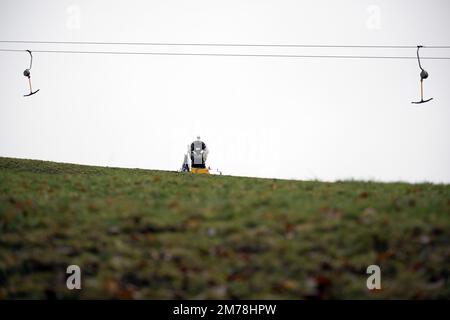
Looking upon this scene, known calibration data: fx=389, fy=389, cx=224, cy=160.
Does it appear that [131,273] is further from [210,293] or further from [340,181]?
[340,181]

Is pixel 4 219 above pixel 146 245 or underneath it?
above

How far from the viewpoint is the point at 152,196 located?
7.77 meters

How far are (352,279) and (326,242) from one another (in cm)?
66

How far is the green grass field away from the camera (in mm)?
4816

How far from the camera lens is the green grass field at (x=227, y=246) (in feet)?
15.8

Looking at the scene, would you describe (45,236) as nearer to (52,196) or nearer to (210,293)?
(52,196)

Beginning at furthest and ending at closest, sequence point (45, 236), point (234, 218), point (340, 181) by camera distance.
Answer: point (340, 181)
point (234, 218)
point (45, 236)

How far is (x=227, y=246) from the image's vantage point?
214 inches
